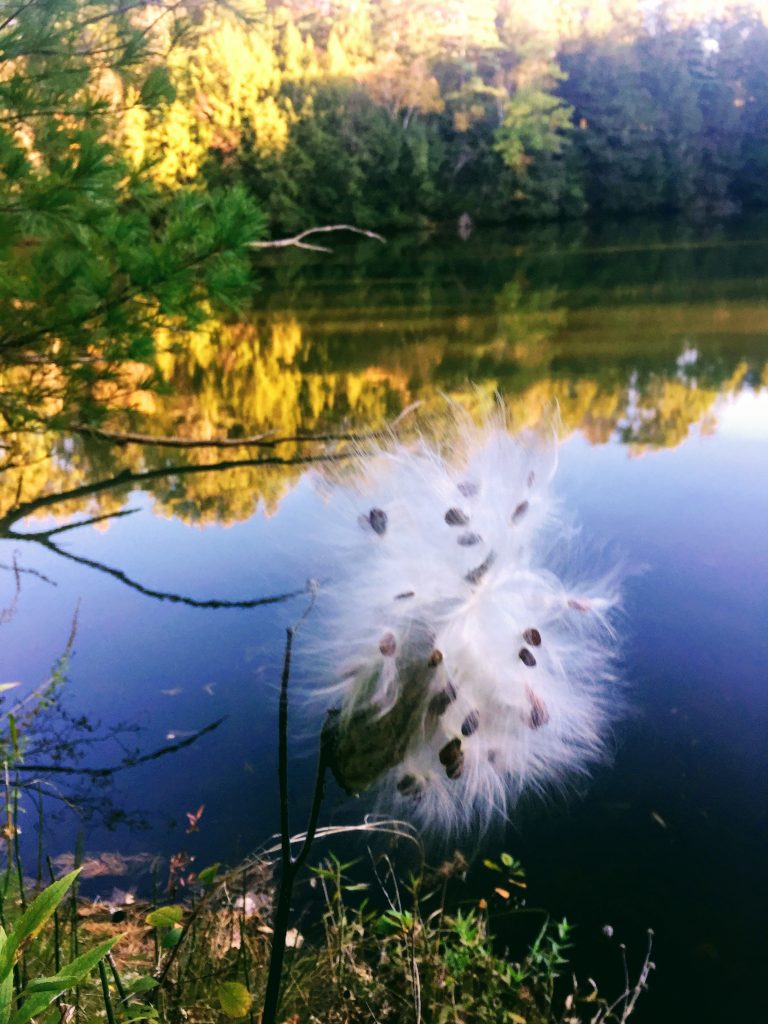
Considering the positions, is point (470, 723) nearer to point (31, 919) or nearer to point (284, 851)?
point (284, 851)

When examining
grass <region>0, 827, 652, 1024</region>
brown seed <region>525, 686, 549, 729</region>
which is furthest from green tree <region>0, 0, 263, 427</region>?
brown seed <region>525, 686, 549, 729</region>

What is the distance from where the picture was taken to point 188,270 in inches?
87.6

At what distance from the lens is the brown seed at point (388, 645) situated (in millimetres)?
643

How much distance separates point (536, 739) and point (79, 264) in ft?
6.22

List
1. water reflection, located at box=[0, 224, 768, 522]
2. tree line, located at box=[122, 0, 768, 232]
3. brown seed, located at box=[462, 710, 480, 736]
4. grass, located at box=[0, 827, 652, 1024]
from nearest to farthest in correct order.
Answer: brown seed, located at box=[462, 710, 480, 736] → grass, located at box=[0, 827, 652, 1024] → water reflection, located at box=[0, 224, 768, 522] → tree line, located at box=[122, 0, 768, 232]

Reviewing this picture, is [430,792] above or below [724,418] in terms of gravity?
above

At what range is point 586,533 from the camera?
3186mm

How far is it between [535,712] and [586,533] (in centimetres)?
257

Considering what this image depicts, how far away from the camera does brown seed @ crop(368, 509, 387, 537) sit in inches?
30.8

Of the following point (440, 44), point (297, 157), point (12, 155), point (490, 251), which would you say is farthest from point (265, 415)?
point (440, 44)

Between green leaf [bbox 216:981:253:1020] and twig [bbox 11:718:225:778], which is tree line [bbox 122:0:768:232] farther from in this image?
green leaf [bbox 216:981:253:1020]

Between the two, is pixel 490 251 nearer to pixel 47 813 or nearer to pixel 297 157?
pixel 297 157

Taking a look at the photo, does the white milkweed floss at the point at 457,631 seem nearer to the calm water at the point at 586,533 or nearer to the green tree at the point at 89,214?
the calm water at the point at 586,533

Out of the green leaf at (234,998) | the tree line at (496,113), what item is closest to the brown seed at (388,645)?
the green leaf at (234,998)
